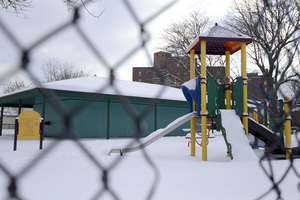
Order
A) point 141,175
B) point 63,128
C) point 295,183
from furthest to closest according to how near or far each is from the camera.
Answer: point 141,175, point 295,183, point 63,128

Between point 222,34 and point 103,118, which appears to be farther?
point 103,118

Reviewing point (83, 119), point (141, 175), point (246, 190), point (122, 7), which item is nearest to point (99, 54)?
point (122, 7)

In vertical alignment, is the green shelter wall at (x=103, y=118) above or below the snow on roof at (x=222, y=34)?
below

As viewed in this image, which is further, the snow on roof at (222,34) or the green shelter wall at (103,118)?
the green shelter wall at (103,118)

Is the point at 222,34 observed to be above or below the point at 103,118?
above

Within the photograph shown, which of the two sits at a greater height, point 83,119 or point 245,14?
point 245,14

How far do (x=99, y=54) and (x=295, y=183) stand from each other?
Answer: 6.88 feet

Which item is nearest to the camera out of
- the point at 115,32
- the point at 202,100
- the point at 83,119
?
the point at 115,32

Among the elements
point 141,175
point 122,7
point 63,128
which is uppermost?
point 122,7

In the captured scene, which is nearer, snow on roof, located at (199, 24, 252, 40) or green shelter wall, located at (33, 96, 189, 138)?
snow on roof, located at (199, 24, 252, 40)

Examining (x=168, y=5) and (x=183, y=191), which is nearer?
(x=168, y=5)

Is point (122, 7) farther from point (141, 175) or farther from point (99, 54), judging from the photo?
point (141, 175)

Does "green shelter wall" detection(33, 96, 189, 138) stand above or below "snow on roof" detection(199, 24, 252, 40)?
below

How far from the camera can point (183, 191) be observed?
1.79 metres
